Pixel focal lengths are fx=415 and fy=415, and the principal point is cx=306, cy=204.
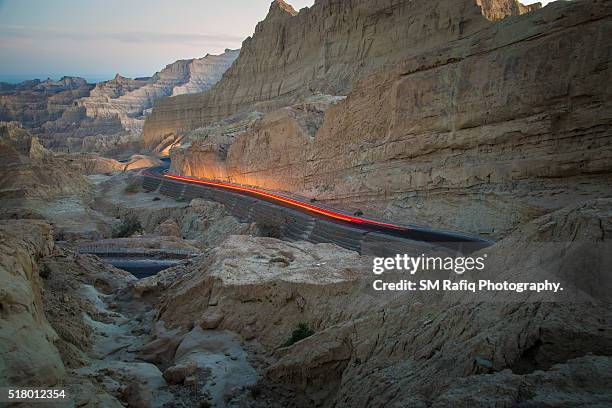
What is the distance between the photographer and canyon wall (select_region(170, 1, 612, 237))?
14.0 meters

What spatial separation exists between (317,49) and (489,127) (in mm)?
41339

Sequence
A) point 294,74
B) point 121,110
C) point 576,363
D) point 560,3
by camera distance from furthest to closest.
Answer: point 121,110
point 294,74
point 560,3
point 576,363

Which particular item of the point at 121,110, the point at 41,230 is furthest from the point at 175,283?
the point at 121,110

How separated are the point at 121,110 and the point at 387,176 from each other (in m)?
114

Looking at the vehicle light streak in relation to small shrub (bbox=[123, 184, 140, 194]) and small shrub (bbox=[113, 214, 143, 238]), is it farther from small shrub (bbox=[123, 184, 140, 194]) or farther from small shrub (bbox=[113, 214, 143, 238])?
small shrub (bbox=[113, 214, 143, 238])

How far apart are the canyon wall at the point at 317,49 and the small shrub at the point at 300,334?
119 feet

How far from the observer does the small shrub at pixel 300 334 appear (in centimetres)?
813

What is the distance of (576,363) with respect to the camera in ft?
12.8

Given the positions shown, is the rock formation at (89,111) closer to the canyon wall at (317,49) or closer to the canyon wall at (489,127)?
the canyon wall at (317,49)

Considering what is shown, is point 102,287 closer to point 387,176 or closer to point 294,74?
point 387,176

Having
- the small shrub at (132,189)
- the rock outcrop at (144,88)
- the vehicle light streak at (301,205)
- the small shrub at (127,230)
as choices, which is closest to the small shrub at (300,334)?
the vehicle light streak at (301,205)

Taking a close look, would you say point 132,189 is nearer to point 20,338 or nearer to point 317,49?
point 317,49

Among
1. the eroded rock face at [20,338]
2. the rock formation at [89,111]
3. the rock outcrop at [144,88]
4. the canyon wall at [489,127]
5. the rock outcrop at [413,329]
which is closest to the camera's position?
the rock outcrop at [413,329]

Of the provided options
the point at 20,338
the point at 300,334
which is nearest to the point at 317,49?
the point at 300,334
